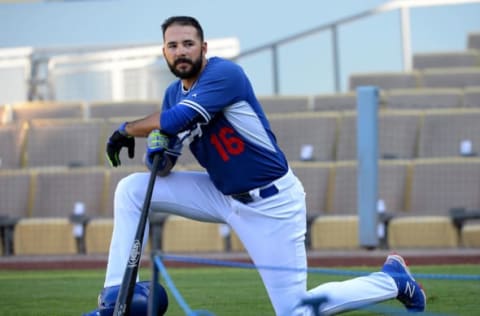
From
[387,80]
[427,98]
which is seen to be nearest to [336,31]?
[387,80]

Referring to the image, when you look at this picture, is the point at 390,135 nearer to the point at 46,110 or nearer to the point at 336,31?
the point at 336,31

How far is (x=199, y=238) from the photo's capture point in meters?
12.3

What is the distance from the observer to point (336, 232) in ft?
39.3

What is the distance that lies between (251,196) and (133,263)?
2.30 feet

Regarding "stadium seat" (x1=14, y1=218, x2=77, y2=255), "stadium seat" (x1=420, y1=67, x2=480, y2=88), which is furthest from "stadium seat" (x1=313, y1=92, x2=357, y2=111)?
"stadium seat" (x1=14, y1=218, x2=77, y2=255)

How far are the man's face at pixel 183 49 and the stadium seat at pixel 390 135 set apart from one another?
7.07 metres

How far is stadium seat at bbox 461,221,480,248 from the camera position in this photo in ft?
38.7

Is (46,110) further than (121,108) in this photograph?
Yes

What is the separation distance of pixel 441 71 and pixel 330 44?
57.9 inches

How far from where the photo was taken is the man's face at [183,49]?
6148mm

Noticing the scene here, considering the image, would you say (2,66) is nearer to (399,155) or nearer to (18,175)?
(18,175)

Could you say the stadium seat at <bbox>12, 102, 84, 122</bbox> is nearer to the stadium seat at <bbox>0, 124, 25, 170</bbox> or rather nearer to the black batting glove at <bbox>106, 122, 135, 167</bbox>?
the stadium seat at <bbox>0, 124, 25, 170</bbox>

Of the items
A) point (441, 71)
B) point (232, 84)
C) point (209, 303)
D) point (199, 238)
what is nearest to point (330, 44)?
point (441, 71)

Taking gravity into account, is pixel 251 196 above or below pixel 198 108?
below
